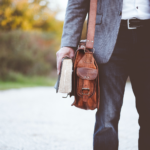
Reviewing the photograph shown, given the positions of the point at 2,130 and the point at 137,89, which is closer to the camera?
the point at 137,89

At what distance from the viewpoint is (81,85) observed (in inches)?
68.3

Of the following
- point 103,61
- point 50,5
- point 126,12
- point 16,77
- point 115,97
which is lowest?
point 16,77

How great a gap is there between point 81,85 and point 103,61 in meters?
0.22

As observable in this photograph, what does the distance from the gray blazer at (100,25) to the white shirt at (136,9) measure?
0.16 feet

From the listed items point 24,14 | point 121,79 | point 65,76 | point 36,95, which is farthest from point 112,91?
point 24,14

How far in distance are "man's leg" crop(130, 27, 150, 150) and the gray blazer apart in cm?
16

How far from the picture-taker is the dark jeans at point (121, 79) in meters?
1.67

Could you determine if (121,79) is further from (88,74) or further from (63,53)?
(63,53)

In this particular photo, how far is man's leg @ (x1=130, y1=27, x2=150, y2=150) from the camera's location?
1670 millimetres

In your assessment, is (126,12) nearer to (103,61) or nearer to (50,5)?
(103,61)

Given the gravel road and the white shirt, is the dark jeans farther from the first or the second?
the gravel road

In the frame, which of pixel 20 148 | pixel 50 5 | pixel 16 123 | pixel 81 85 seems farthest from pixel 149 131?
pixel 50 5

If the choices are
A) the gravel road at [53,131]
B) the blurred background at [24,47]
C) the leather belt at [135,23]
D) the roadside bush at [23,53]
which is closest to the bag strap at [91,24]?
the leather belt at [135,23]

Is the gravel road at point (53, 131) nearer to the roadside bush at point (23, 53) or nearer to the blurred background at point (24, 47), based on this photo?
the blurred background at point (24, 47)
